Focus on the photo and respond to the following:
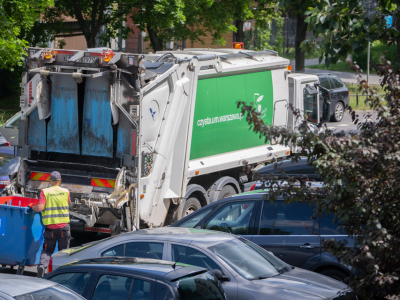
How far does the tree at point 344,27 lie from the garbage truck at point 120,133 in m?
1.74

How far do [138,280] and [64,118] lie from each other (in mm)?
4980

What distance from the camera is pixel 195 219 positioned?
24.3 ft

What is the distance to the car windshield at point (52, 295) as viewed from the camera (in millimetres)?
3678

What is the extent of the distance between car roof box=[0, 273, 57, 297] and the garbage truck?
4.24 metres

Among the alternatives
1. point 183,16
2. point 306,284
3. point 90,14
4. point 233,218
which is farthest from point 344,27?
point 90,14

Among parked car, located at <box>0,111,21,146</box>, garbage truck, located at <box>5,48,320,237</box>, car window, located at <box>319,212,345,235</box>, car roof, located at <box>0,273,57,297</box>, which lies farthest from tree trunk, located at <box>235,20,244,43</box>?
car roof, located at <box>0,273,57,297</box>

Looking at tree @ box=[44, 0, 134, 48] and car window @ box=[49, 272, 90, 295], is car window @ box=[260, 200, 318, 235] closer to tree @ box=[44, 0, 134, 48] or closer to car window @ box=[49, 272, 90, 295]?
car window @ box=[49, 272, 90, 295]

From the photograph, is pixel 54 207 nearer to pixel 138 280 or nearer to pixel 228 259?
pixel 228 259

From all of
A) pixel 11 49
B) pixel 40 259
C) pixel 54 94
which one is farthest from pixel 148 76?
pixel 11 49

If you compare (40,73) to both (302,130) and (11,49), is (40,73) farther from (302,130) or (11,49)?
(11,49)

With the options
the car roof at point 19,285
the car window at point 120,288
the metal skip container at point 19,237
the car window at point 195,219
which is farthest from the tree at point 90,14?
the car roof at point 19,285

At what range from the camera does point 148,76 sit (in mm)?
8570

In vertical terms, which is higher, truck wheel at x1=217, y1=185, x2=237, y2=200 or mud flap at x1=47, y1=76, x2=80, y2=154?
mud flap at x1=47, y1=76, x2=80, y2=154

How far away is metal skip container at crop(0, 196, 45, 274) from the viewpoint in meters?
7.69
